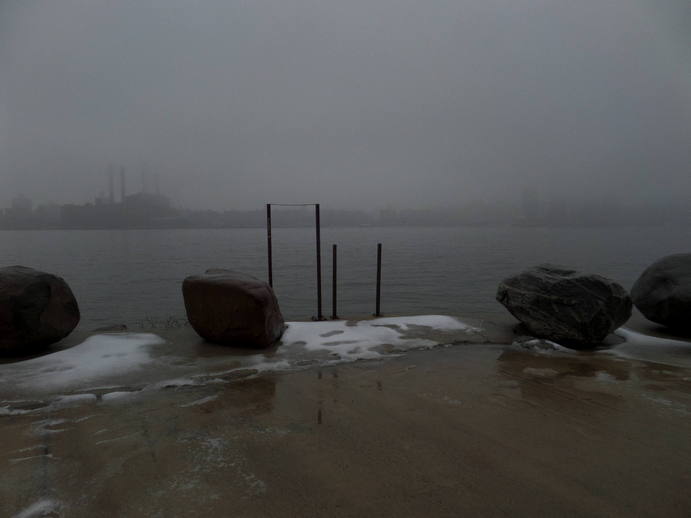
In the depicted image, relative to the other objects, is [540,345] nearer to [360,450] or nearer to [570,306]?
[570,306]

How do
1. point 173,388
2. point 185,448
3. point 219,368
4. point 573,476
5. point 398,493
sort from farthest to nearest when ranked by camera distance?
point 219,368, point 173,388, point 185,448, point 573,476, point 398,493

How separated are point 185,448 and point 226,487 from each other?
2.37 ft

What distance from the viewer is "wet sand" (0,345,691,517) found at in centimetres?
255

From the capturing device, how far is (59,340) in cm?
644

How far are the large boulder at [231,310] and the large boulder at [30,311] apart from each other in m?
1.96

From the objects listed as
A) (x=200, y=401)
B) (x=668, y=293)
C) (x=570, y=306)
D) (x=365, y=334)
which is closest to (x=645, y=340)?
(x=668, y=293)

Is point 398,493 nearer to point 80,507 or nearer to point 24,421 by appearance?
point 80,507

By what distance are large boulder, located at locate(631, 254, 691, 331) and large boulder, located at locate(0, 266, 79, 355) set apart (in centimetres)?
1189

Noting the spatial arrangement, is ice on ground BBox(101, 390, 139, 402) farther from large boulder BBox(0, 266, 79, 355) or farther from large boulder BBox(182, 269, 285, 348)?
large boulder BBox(0, 266, 79, 355)

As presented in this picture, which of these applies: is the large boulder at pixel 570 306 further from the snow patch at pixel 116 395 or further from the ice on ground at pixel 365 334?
the snow patch at pixel 116 395

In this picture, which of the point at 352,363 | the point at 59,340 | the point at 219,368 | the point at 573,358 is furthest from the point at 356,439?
the point at 59,340

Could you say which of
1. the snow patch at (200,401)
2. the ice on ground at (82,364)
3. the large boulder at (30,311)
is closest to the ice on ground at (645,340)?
the snow patch at (200,401)

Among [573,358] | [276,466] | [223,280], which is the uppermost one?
[223,280]

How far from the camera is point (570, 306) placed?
24.9 ft
